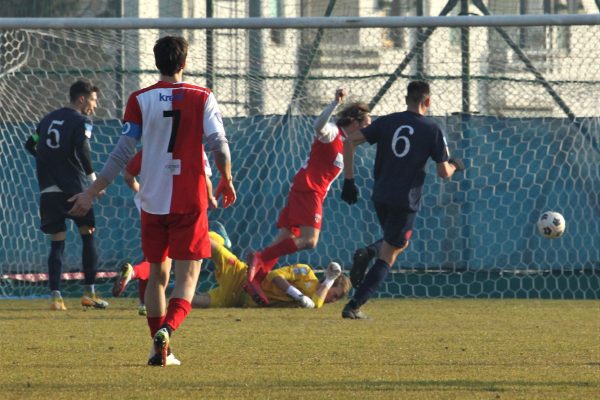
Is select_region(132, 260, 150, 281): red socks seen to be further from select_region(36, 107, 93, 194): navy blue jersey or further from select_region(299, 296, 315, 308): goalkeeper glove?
select_region(299, 296, 315, 308): goalkeeper glove

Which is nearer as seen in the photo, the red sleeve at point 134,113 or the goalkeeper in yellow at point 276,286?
the red sleeve at point 134,113

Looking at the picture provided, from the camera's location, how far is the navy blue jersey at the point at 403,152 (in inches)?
367

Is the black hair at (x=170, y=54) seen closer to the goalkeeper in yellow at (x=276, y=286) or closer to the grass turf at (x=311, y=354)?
the grass turf at (x=311, y=354)

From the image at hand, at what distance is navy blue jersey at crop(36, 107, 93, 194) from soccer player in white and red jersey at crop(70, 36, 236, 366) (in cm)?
440

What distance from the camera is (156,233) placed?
21.0 feet

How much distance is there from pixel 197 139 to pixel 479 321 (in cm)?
390

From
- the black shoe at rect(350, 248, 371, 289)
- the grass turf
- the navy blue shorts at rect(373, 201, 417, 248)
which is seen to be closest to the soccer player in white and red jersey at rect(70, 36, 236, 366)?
the grass turf

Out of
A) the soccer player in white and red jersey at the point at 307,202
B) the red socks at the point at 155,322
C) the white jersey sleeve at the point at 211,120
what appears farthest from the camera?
the soccer player in white and red jersey at the point at 307,202

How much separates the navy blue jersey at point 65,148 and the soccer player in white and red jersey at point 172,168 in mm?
4400

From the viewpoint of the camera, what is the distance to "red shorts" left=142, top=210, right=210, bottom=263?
20.6ft

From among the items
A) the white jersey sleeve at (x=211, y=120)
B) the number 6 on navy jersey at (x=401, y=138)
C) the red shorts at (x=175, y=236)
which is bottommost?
the red shorts at (x=175, y=236)

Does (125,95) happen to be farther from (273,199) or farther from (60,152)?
(60,152)

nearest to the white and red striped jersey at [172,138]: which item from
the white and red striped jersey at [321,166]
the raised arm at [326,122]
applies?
the raised arm at [326,122]

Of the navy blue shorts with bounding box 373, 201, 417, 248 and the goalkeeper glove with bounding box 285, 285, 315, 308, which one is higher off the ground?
the navy blue shorts with bounding box 373, 201, 417, 248
